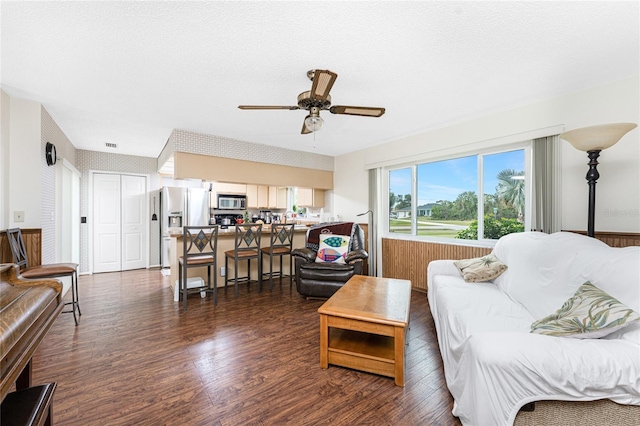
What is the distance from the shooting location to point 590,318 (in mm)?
1374

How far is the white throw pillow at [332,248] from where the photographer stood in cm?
406

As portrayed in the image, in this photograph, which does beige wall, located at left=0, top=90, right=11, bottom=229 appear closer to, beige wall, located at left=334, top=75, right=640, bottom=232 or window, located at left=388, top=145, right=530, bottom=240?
window, located at left=388, top=145, right=530, bottom=240

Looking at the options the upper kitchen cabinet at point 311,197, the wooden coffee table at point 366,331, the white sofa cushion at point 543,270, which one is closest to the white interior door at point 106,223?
the upper kitchen cabinet at point 311,197

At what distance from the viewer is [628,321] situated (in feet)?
4.14

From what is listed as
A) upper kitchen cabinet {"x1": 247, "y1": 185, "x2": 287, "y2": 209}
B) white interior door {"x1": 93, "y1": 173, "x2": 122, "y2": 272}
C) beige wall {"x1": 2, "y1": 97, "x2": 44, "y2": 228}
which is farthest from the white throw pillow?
white interior door {"x1": 93, "y1": 173, "x2": 122, "y2": 272}

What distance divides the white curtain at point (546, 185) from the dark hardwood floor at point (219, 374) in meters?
1.60

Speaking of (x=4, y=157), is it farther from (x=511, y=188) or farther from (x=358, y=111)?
(x=511, y=188)

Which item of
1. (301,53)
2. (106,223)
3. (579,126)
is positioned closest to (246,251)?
(301,53)

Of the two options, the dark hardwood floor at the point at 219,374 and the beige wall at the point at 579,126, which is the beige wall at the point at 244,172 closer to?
the dark hardwood floor at the point at 219,374

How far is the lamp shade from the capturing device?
204 centimetres

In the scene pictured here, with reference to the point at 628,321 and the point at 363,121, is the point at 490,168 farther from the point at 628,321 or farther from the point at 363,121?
the point at 628,321

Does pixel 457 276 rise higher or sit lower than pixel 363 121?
lower

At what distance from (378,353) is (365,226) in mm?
3205

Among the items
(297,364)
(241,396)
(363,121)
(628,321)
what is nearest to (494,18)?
(628,321)
